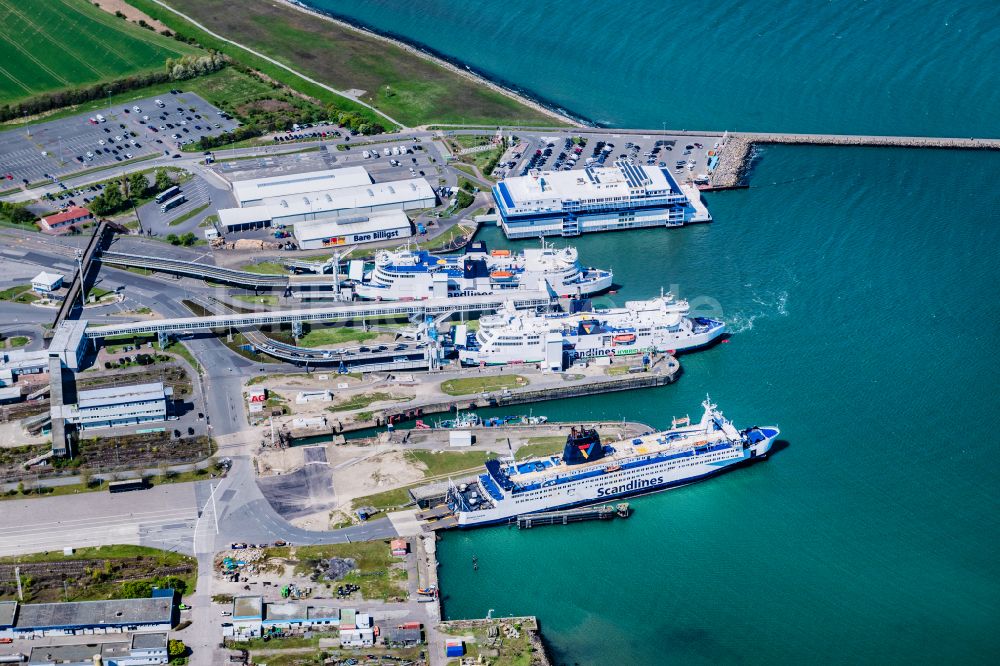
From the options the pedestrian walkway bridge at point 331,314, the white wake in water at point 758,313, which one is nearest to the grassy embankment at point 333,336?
the pedestrian walkway bridge at point 331,314

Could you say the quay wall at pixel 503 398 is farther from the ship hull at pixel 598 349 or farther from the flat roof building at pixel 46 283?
the flat roof building at pixel 46 283

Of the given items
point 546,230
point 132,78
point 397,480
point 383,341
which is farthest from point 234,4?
point 397,480

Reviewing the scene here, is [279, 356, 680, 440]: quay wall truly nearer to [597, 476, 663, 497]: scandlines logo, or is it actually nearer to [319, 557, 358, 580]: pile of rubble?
[597, 476, 663, 497]: scandlines logo

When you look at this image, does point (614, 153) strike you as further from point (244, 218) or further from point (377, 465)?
point (377, 465)

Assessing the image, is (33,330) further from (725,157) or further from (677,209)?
(725,157)

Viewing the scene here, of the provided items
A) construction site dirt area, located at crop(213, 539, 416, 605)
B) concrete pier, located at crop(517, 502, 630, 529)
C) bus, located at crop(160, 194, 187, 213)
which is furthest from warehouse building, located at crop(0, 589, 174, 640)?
bus, located at crop(160, 194, 187, 213)
